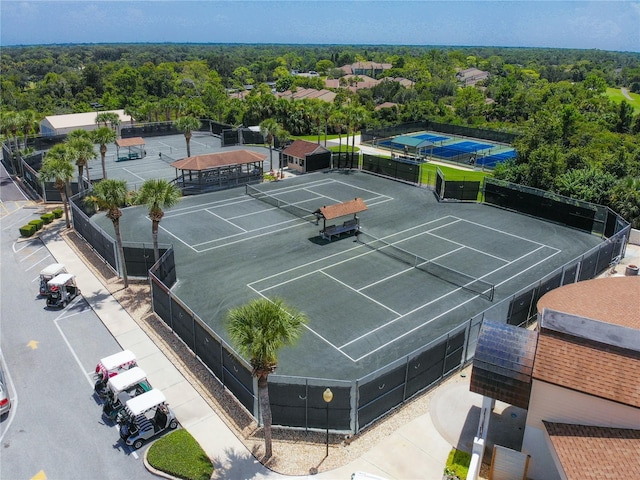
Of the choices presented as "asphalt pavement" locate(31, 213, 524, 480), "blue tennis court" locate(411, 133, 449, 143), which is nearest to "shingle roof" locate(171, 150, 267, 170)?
"asphalt pavement" locate(31, 213, 524, 480)

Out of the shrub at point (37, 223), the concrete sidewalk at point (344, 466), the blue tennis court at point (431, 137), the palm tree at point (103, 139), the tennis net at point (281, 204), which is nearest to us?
the concrete sidewalk at point (344, 466)

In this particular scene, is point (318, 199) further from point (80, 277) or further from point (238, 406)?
point (238, 406)

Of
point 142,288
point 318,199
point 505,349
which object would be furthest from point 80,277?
point 505,349

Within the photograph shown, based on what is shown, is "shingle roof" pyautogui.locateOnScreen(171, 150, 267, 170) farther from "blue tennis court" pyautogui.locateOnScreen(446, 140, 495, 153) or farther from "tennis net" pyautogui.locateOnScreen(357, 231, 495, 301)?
"blue tennis court" pyautogui.locateOnScreen(446, 140, 495, 153)

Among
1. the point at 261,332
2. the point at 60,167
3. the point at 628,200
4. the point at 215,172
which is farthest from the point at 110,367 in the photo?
the point at 628,200

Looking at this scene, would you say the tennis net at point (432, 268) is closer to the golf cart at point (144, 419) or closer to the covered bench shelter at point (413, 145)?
the golf cart at point (144, 419)

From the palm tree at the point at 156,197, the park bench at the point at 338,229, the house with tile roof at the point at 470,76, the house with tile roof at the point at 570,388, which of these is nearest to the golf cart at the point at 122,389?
the palm tree at the point at 156,197

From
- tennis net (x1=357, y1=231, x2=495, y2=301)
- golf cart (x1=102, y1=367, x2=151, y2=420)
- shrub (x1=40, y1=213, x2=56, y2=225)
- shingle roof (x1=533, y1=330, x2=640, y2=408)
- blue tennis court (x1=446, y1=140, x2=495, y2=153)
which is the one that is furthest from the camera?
blue tennis court (x1=446, y1=140, x2=495, y2=153)
